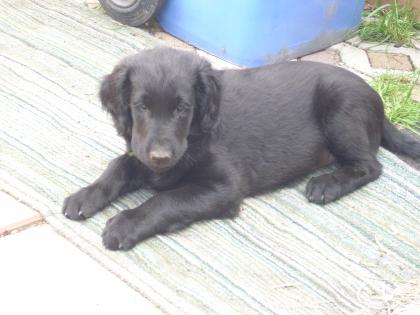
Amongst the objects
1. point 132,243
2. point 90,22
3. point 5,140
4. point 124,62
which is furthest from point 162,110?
point 90,22

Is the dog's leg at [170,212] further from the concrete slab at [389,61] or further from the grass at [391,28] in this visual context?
the grass at [391,28]

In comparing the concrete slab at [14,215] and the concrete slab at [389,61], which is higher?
the concrete slab at [389,61]

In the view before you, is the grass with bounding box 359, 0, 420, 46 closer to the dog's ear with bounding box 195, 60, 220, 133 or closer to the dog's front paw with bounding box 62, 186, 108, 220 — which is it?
the dog's ear with bounding box 195, 60, 220, 133

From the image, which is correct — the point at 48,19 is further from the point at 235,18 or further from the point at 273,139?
the point at 273,139

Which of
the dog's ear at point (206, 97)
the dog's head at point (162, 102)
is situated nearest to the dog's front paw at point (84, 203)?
the dog's head at point (162, 102)

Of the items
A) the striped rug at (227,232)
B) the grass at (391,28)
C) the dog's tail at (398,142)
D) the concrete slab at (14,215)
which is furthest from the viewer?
the grass at (391,28)

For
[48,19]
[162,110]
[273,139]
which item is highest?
[162,110]

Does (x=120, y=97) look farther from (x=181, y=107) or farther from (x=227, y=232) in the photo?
(x=227, y=232)
